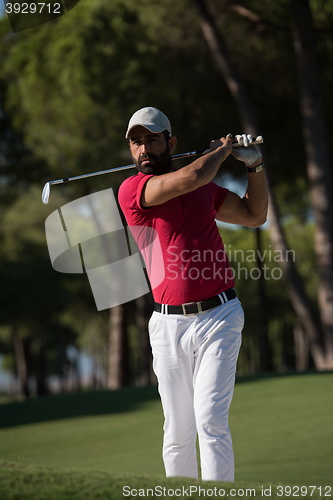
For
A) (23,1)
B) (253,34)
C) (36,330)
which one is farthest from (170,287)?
(36,330)

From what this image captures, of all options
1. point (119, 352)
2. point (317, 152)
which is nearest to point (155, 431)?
point (317, 152)

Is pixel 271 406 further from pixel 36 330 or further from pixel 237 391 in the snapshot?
pixel 36 330

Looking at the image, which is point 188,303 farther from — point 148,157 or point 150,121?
point 150,121

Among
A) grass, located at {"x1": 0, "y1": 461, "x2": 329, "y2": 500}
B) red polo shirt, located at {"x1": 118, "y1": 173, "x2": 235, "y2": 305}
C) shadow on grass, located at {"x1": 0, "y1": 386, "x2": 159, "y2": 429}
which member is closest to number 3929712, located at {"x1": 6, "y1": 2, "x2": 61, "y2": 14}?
red polo shirt, located at {"x1": 118, "y1": 173, "x2": 235, "y2": 305}

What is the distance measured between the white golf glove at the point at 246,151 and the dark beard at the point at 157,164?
333 mm

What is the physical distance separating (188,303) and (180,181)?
0.54 m

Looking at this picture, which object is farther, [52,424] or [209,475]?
[52,424]

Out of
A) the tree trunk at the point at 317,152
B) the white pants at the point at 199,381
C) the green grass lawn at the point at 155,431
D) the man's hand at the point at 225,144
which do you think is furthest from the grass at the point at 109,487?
the tree trunk at the point at 317,152

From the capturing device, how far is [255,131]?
11.8 metres

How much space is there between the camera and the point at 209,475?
7.83 feet

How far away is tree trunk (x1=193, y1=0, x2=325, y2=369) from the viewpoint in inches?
463

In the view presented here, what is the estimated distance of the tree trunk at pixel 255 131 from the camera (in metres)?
11.8

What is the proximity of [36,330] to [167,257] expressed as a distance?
24845mm

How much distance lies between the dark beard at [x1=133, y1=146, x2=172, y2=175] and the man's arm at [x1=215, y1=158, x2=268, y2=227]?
0.41 metres
